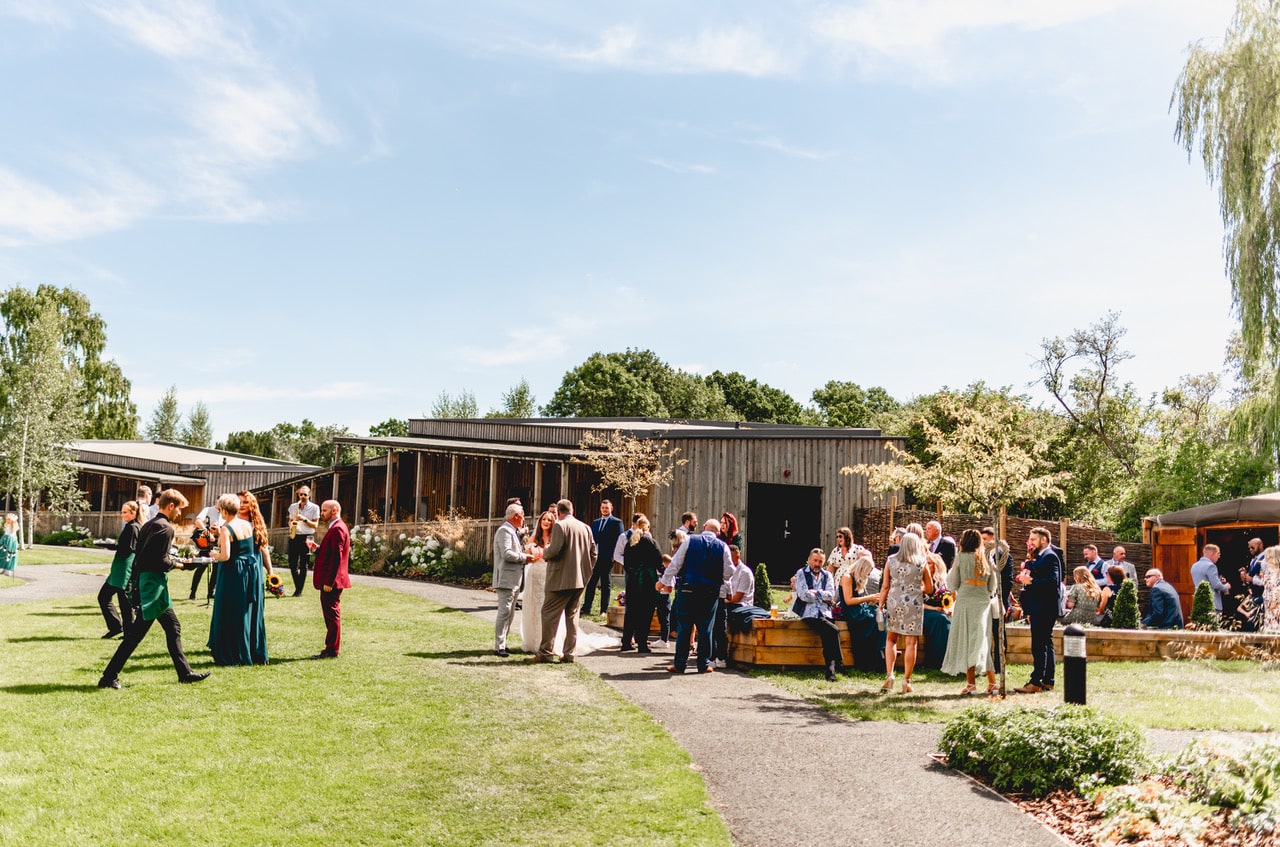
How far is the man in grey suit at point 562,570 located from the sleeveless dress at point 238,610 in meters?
2.94

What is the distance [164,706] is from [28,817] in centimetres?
239

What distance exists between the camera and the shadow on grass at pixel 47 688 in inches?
328

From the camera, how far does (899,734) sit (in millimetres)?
7914

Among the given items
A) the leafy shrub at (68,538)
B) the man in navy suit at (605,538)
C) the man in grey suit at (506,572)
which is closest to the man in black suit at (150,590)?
the man in grey suit at (506,572)

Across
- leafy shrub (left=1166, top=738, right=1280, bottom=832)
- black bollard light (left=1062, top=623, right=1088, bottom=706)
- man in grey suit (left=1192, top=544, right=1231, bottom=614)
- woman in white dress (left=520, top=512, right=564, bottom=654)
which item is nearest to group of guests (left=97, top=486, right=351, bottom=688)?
woman in white dress (left=520, top=512, right=564, bottom=654)

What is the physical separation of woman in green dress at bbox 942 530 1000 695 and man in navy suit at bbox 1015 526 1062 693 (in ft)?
1.28

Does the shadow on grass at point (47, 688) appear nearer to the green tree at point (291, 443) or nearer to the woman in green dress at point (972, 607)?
the woman in green dress at point (972, 607)

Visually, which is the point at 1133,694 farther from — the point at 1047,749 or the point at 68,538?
the point at 68,538

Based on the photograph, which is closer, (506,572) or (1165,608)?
(506,572)

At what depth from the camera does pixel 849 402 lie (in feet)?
221

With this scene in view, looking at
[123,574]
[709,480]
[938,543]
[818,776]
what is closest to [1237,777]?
[818,776]

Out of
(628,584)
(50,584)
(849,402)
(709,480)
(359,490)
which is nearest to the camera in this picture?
(628,584)

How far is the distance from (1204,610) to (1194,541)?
18.0 ft

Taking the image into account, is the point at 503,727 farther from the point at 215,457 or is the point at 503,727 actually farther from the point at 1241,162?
the point at 215,457
